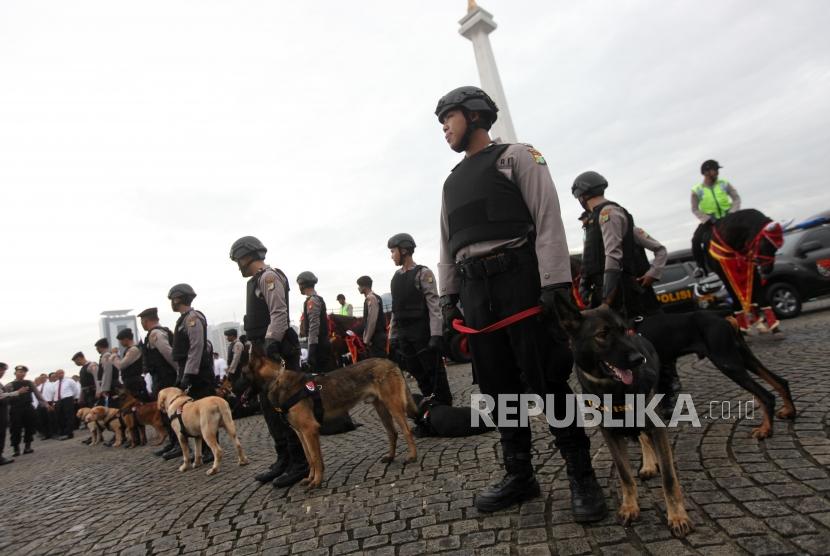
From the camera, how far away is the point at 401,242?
624cm

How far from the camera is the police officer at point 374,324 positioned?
25.6 ft

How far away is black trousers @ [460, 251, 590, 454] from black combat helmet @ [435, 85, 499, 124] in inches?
43.0

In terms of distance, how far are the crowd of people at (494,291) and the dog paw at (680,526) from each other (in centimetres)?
36

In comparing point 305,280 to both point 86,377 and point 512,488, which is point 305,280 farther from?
point 86,377

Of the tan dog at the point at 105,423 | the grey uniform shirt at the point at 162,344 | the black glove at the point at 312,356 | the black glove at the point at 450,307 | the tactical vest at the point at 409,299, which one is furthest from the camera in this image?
the tan dog at the point at 105,423

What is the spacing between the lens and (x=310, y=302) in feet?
23.1

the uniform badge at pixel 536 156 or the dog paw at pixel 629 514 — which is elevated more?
the uniform badge at pixel 536 156

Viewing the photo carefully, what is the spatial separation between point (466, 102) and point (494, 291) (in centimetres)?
126

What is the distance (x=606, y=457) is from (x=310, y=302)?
187 inches

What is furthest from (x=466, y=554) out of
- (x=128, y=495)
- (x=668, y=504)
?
(x=128, y=495)

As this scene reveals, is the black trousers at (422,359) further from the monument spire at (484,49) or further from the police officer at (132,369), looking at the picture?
the monument spire at (484,49)

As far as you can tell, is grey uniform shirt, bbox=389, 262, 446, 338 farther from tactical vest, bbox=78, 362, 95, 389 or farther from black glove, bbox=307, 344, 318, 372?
tactical vest, bbox=78, 362, 95, 389

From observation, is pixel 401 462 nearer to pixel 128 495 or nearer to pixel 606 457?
pixel 606 457

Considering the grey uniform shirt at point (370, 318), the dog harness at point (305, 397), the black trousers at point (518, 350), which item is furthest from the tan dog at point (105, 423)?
the black trousers at point (518, 350)
